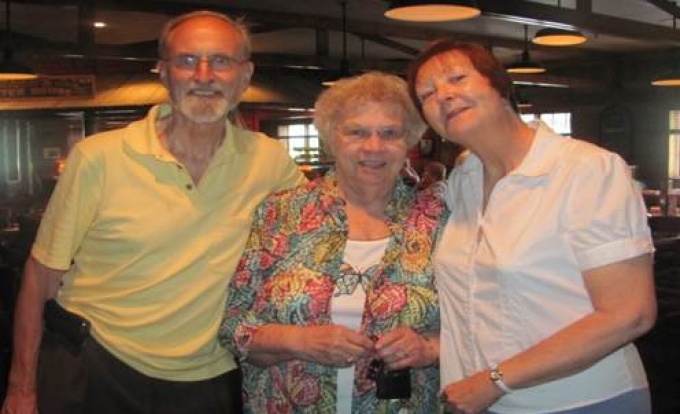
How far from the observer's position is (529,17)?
7148mm

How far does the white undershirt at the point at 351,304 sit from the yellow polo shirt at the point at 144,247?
32 cm

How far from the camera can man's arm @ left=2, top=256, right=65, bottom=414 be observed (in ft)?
7.04

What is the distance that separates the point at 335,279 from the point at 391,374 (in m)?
0.29

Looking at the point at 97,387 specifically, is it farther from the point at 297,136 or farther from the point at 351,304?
the point at 297,136

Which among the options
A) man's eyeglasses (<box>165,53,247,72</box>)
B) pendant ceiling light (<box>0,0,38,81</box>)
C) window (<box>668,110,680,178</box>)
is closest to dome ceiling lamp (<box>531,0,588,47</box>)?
pendant ceiling light (<box>0,0,38,81</box>)

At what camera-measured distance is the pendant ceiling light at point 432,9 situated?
4742 millimetres

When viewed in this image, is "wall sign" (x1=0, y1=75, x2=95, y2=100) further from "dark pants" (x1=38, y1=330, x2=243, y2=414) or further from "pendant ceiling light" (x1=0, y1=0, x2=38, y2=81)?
"dark pants" (x1=38, y1=330, x2=243, y2=414)

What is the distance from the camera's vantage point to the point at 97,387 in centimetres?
212

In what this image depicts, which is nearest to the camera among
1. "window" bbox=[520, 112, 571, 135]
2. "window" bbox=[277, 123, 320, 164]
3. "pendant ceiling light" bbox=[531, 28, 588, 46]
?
"pendant ceiling light" bbox=[531, 28, 588, 46]

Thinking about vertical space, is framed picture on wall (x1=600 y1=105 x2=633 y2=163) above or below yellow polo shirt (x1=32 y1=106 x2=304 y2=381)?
above

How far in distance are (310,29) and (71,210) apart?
8423mm

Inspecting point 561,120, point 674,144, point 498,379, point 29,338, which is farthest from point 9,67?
point 561,120

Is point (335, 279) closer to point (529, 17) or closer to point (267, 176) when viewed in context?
point (267, 176)

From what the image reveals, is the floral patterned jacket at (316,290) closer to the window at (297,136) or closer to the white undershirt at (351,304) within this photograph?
the white undershirt at (351,304)
